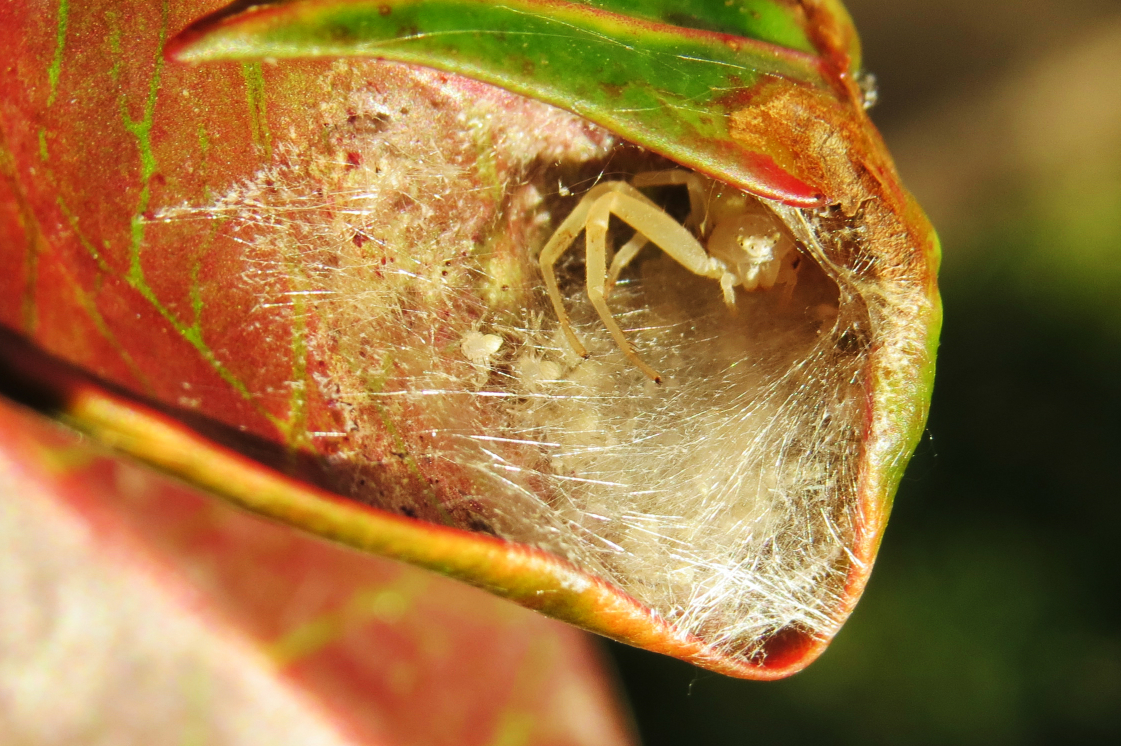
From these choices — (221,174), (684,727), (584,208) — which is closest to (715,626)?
(584,208)

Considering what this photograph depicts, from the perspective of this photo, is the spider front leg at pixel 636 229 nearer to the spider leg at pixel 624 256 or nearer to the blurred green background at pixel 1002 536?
the spider leg at pixel 624 256

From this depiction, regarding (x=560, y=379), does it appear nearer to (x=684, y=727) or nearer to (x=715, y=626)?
(x=715, y=626)

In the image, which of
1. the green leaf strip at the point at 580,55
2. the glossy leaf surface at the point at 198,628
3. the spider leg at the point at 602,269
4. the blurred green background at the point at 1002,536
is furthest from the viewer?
the blurred green background at the point at 1002,536

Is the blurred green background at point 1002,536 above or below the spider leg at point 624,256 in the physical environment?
below

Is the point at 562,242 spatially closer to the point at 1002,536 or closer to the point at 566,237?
the point at 566,237

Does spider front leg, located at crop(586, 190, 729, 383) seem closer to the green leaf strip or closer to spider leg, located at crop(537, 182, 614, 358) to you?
spider leg, located at crop(537, 182, 614, 358)

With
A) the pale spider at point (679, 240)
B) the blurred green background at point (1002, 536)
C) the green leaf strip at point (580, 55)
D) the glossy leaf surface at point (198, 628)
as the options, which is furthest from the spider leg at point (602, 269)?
the blurred green background at point (1002, 536)

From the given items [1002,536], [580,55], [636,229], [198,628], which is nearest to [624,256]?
[636,229]
